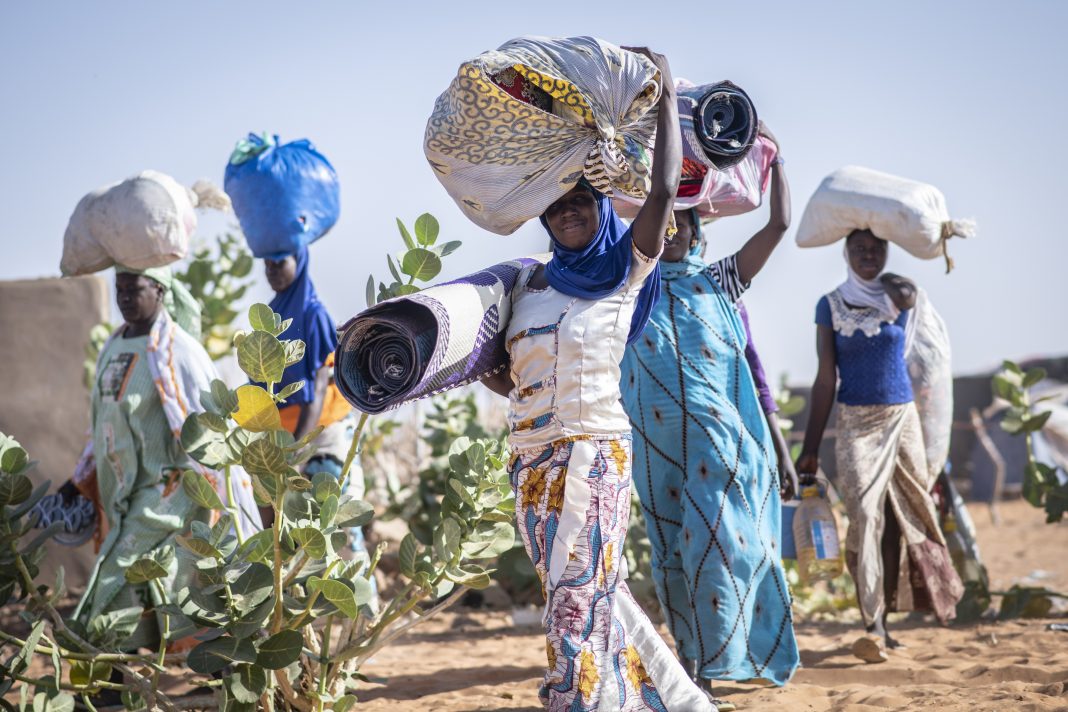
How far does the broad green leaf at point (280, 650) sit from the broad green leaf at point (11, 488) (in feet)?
3.28

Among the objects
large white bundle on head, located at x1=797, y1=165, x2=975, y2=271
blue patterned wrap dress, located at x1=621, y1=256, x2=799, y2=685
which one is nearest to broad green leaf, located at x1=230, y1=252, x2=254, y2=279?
large white bundle on head, located at x1=797, y1=165, x2=975, y2=271

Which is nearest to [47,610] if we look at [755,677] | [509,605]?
[755,677]

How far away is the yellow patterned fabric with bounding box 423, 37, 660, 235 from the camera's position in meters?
3.46

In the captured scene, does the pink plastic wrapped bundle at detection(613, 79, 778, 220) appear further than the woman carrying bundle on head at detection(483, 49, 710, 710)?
Yes

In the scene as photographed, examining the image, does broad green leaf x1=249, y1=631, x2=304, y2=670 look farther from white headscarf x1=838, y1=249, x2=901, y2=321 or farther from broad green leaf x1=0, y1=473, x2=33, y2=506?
white headscarf x1=838, y1=249, x2=901, y2=321

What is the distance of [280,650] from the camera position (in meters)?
3.40

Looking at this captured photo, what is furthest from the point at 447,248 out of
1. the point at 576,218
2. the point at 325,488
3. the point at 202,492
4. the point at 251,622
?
the point at 251,622

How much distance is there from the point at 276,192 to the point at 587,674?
3.60 meters

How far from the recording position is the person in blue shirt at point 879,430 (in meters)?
6.10

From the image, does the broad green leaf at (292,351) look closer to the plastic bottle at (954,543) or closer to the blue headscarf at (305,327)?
the blue headscarf at (305,327)

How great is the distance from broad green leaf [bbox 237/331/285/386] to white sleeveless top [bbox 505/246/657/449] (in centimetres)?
76

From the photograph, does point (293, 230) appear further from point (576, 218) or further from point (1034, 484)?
point (1034, 484)

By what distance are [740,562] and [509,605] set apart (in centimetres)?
416

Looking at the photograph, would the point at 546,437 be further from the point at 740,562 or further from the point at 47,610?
the point at 47,610
